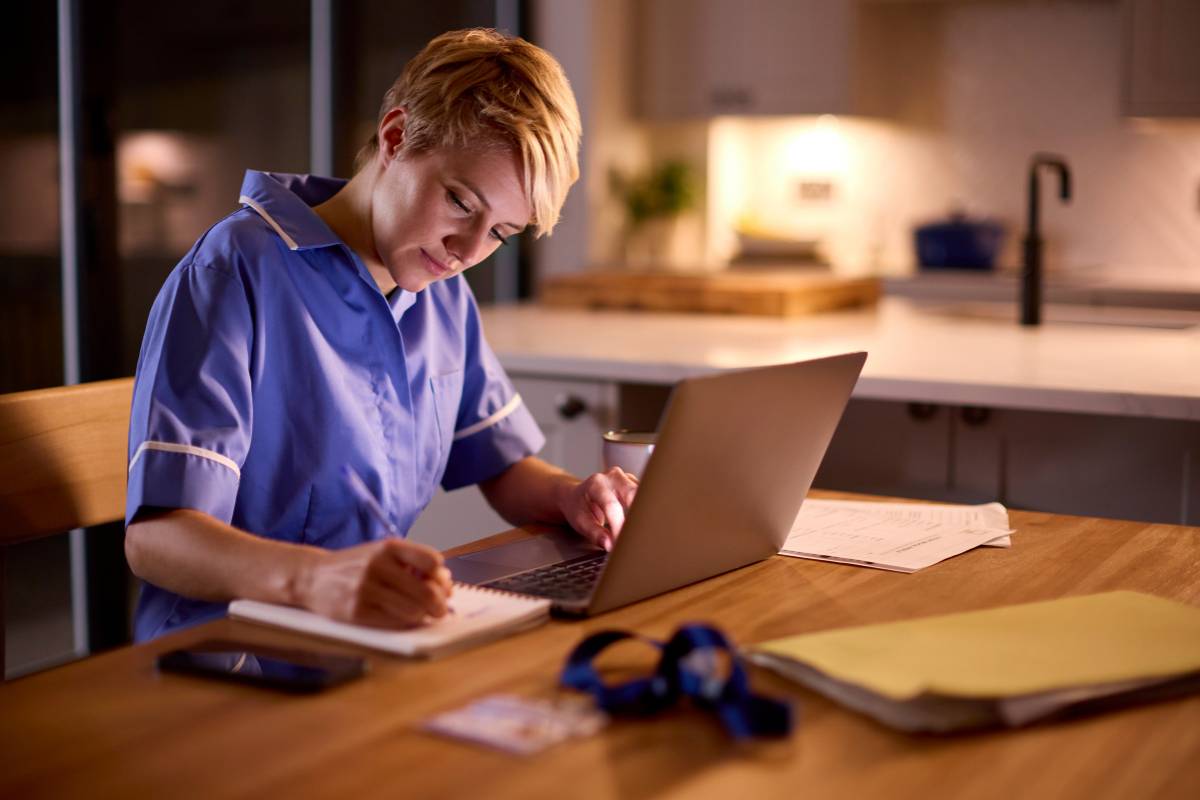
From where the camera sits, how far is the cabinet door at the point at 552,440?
2451 mm

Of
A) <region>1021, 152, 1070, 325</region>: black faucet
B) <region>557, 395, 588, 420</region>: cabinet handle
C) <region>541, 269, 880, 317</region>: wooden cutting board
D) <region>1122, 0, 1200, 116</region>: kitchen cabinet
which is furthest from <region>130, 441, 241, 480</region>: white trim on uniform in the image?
<region>1122, 0, 1200, 116</region>: kitchen cabinet

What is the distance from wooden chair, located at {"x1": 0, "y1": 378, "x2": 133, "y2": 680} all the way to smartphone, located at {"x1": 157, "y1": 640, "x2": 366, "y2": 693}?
463 mm

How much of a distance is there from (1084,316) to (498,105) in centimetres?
221

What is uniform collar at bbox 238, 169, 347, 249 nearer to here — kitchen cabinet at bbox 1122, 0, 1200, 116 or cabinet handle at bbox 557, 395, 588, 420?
cabinet handle at bbox 557, 395, 588, 420

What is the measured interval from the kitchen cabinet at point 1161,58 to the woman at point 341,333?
3.06 metres

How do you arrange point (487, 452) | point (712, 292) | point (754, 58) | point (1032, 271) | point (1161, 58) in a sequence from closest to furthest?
point (487, 452) → point (1032, 271) → point (712, 292) → point (1161, 58) → point (754, 58)

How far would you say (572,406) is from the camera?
2.45 m

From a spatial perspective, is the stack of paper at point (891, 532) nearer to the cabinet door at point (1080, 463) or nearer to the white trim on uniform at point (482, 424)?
the white trim on uniform at point (482, 424)

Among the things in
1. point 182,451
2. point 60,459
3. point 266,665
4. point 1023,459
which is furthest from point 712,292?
point 266,665

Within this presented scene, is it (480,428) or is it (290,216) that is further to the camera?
(480,428)

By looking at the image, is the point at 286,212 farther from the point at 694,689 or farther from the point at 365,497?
the point at 694,689

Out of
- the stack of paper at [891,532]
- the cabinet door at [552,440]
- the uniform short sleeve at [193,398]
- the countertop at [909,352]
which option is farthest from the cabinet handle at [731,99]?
the uniform short sleeve at [193,398]

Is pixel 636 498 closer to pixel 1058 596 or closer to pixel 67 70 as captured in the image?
pixel 1058 596

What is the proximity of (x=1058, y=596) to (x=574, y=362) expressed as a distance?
1349mm
